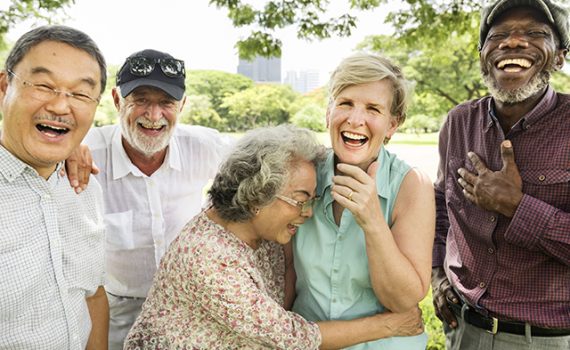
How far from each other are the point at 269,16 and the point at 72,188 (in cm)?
538

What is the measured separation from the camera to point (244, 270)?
214 cm

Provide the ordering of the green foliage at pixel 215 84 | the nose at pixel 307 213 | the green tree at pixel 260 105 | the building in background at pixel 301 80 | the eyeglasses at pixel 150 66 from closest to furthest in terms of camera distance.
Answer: the nose at pixel 307 213
the eyeglasses at pixel 150 66
the green tree at pixel 260 105
the green foliage at pixel 215 84
the building in background at pixel 301 80

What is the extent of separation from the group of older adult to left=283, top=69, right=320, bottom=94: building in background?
5966 centimetres

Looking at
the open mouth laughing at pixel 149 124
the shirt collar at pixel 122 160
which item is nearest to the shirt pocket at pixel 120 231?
the shirt collar at pixel 122 160

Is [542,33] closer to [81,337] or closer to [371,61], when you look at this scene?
[371,61]

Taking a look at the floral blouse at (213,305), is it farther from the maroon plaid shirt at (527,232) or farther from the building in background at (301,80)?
the building in background at (301,80)

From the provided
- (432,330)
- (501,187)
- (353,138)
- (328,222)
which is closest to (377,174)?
(353,138)

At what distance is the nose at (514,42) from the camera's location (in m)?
2.60

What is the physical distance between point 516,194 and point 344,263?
96cm

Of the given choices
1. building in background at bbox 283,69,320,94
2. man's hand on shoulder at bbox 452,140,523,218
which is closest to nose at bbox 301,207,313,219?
Result: man's hand on shoulder at bbox 452,140,523,218

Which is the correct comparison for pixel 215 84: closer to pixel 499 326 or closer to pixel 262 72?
pixel 262 72

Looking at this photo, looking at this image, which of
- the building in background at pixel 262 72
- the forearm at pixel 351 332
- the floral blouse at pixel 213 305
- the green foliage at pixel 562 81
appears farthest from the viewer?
the building in background at pixel 262 72

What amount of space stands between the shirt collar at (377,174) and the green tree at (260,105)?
52.5 meters

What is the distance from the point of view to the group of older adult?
2020 mm
